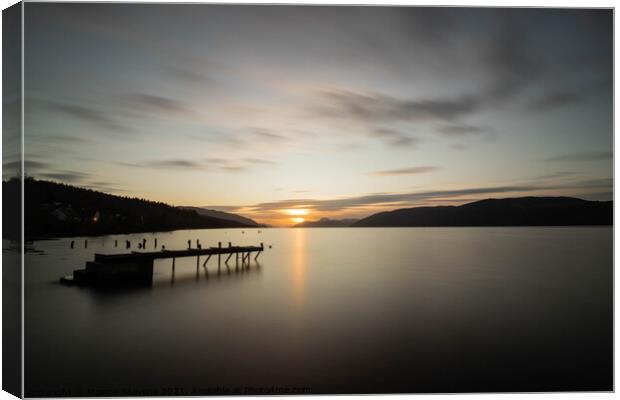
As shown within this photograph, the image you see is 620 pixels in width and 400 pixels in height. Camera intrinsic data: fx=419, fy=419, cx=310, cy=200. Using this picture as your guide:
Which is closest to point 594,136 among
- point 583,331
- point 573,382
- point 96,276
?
point 573,382

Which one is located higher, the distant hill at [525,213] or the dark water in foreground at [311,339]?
the distant hill at [525,213]

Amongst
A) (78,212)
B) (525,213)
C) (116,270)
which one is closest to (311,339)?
(116,270)

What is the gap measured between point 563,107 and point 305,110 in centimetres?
325

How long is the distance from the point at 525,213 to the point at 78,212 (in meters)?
20.4

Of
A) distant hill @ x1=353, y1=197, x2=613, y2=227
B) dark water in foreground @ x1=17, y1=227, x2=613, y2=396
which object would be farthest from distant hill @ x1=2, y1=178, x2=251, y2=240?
distant hill @ x1=353, y1=197, x2=613, y2=227

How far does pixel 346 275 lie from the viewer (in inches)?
589

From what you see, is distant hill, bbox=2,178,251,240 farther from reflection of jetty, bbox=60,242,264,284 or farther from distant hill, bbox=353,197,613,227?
distant hill, bbox=353,197,613,227

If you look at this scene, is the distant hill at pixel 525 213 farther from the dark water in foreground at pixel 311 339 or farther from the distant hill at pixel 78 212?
the distant hill at pixel 78 212

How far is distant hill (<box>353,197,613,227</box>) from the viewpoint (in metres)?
6.45

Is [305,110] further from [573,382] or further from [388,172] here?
[573,382]

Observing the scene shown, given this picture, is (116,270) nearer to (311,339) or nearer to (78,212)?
(311,339)

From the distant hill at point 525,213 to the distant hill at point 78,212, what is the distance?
19.4 ft

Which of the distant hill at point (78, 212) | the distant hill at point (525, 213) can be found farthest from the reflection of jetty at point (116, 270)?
the distant hill at point (525, 213)

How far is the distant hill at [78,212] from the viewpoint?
4.04 metres
